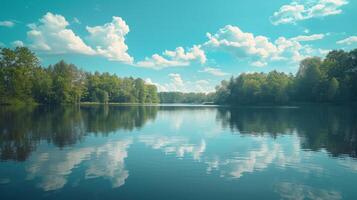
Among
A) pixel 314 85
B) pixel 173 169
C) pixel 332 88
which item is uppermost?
pixel 314 85

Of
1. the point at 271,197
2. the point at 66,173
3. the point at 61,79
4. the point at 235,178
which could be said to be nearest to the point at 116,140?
the point at 66,173

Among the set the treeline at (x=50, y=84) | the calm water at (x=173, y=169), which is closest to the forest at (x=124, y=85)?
the treeline at (x=50, y=84)

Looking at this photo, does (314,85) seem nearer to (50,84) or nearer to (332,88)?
(332,88)

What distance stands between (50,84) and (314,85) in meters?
118

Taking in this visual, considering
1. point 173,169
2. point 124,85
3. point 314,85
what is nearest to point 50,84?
point 124,85

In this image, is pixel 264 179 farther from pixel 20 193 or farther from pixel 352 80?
pixel 352 80

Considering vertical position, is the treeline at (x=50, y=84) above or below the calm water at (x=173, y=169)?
above

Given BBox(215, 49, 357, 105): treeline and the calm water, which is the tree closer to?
BBox(215, 49, 357, 105): treeline

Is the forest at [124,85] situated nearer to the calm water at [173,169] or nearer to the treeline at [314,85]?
the treeline at [314,85]

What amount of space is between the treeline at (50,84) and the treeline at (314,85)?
80058 mm

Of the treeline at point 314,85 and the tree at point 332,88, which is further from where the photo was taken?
the treeline at point 314,85

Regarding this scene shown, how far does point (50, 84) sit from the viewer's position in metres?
110

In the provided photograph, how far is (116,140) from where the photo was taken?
24141mm

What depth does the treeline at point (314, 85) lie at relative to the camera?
104062mm
